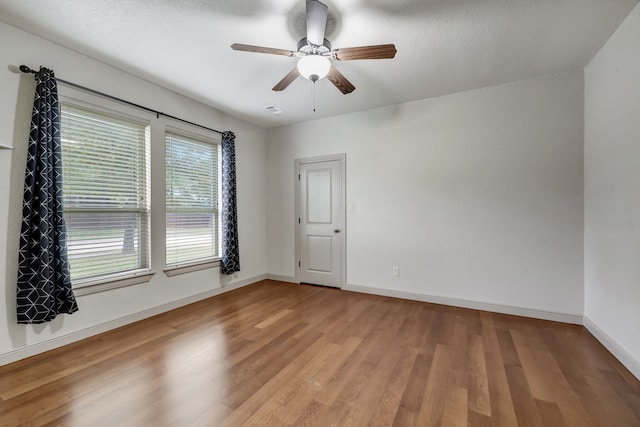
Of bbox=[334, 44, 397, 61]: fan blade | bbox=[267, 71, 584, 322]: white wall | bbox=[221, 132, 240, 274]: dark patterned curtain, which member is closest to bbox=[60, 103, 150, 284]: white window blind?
bbox=[221, 132, 240, 274]: dark patterned curtain

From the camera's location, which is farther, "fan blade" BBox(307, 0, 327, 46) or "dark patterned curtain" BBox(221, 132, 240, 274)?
"dark patterned curtain" BBox(221, 132, 240, 274)

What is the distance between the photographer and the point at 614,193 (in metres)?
2.32

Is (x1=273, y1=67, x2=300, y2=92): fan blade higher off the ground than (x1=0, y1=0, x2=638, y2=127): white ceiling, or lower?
lower

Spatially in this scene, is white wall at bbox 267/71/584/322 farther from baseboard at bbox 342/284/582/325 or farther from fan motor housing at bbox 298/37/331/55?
fan motor housing at bbox 298/37/331/55

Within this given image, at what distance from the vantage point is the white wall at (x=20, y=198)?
2191 millimetres

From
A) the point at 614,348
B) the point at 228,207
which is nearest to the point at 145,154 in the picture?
the point at 228,207

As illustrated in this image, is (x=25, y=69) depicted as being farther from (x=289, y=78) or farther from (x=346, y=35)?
(x=346, y=35)

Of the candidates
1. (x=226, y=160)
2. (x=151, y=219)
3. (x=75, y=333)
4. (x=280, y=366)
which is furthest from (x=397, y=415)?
(x=226, y=160)

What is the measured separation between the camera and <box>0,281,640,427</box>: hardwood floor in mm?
1616

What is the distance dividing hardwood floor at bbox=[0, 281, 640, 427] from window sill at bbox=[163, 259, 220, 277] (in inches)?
22.2

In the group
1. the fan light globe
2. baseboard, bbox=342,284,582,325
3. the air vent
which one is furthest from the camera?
the air vent

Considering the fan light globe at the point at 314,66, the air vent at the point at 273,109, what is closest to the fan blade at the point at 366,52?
the fan light globe at the point at 314,66

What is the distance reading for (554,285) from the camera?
118 inches

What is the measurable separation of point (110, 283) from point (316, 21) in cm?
310
